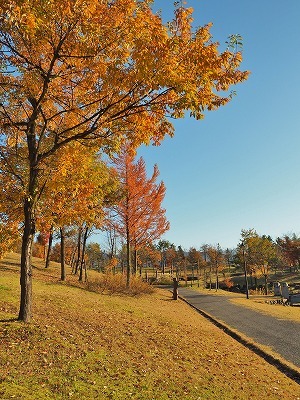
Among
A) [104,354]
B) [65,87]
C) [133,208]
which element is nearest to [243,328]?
[104,354]

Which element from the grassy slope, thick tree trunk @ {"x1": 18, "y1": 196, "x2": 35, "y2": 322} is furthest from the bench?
thick tree trunk @ {"x1": 18, "y1": 196, "x2": 35, "y2": 322}

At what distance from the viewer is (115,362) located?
22.0ft

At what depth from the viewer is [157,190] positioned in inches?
896

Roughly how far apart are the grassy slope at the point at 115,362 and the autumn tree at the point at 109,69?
4.42 feet

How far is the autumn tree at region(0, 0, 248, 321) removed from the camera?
5453 mm

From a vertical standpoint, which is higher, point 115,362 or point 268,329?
point 115,362

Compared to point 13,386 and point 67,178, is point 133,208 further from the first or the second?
point 13,386

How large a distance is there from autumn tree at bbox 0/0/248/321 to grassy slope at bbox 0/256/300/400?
1347 mm

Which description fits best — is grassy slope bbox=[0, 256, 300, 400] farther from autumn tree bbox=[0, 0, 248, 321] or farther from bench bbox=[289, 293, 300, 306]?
bench bbox=[289, 293, 300, 306]

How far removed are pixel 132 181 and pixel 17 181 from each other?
13.3 metres

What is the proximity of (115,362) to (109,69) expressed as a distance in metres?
5.79

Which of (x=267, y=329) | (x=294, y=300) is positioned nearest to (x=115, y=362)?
(x=267, y=329)

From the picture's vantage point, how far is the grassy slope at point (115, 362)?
528 cm

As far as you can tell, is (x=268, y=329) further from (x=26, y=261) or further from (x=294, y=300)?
(x=294, y=300)
